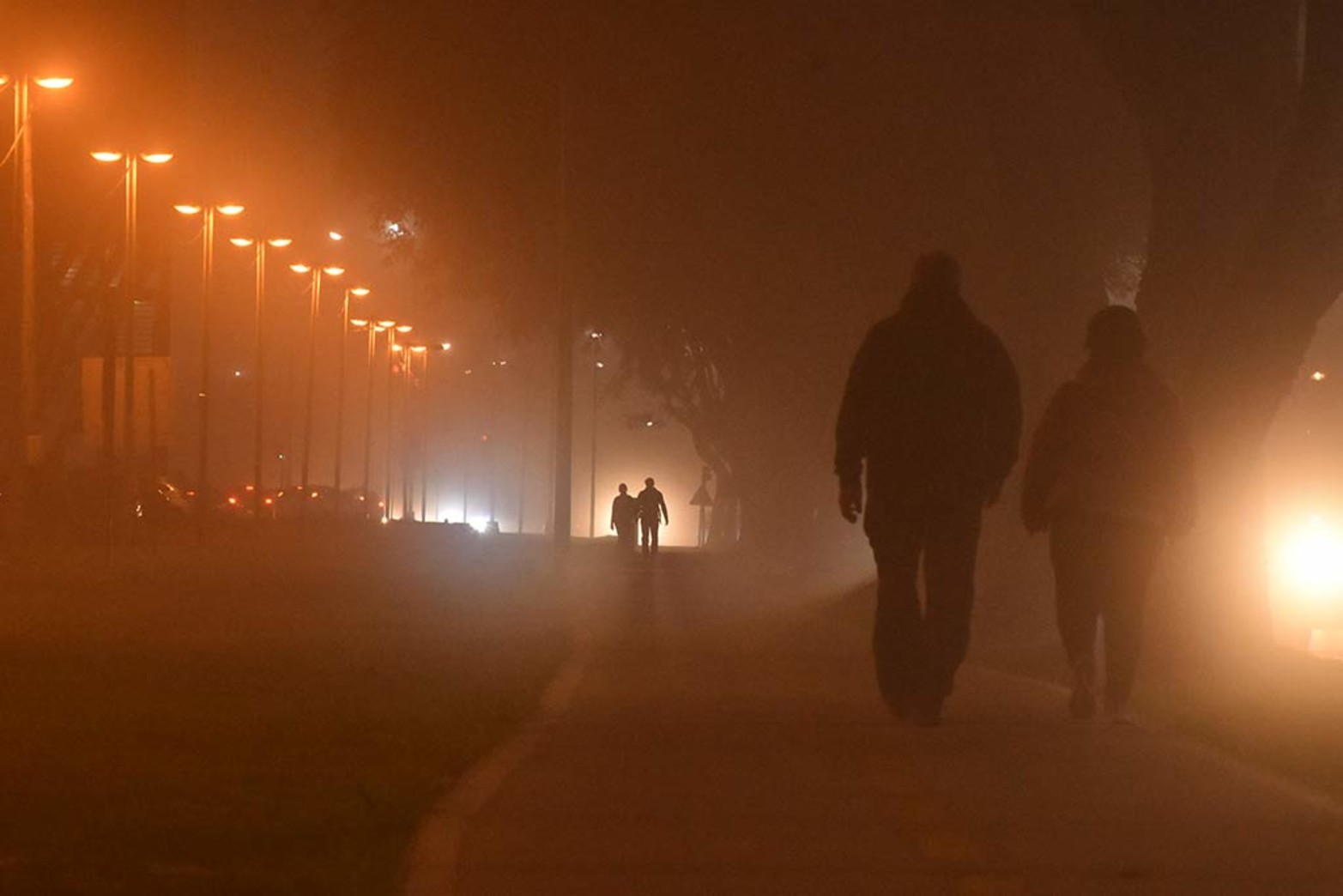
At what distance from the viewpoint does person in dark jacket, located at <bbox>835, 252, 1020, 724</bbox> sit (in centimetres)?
1048

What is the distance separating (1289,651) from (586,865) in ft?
30.8

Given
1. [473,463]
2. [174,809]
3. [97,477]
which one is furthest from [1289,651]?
[473,463]

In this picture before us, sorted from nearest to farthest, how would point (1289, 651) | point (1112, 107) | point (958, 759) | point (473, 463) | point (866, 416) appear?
point (958, 759)
point (866, 416)
point (1289, 651)
point (1112, 107)
point (473, 463)

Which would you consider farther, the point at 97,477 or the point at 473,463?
the point at 473,463

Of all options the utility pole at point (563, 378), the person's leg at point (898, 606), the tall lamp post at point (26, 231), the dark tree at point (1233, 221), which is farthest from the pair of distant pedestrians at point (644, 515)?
the person's leg at point (898, 606)

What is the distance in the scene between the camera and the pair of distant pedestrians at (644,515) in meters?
42.9

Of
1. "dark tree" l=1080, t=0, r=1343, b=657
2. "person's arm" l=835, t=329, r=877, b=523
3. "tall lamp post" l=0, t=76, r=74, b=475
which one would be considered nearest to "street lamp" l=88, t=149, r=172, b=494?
"tall lamp post" l=0, t=76, r=74, b=475

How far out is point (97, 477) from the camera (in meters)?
61.5

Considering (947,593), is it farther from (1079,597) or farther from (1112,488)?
(1112,488)

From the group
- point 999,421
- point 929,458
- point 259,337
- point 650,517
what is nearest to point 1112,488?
point 999,421

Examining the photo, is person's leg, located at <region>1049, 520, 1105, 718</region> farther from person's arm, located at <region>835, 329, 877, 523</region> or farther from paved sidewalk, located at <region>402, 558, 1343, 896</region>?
person's arm, located at <region>835, 329, 877, 523</region>

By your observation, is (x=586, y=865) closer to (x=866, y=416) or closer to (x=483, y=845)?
(x=483, y=845)

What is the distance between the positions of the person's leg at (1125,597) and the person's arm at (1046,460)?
35 centimetres

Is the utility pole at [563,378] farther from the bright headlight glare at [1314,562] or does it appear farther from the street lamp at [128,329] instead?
the street lamp at [128,329]
